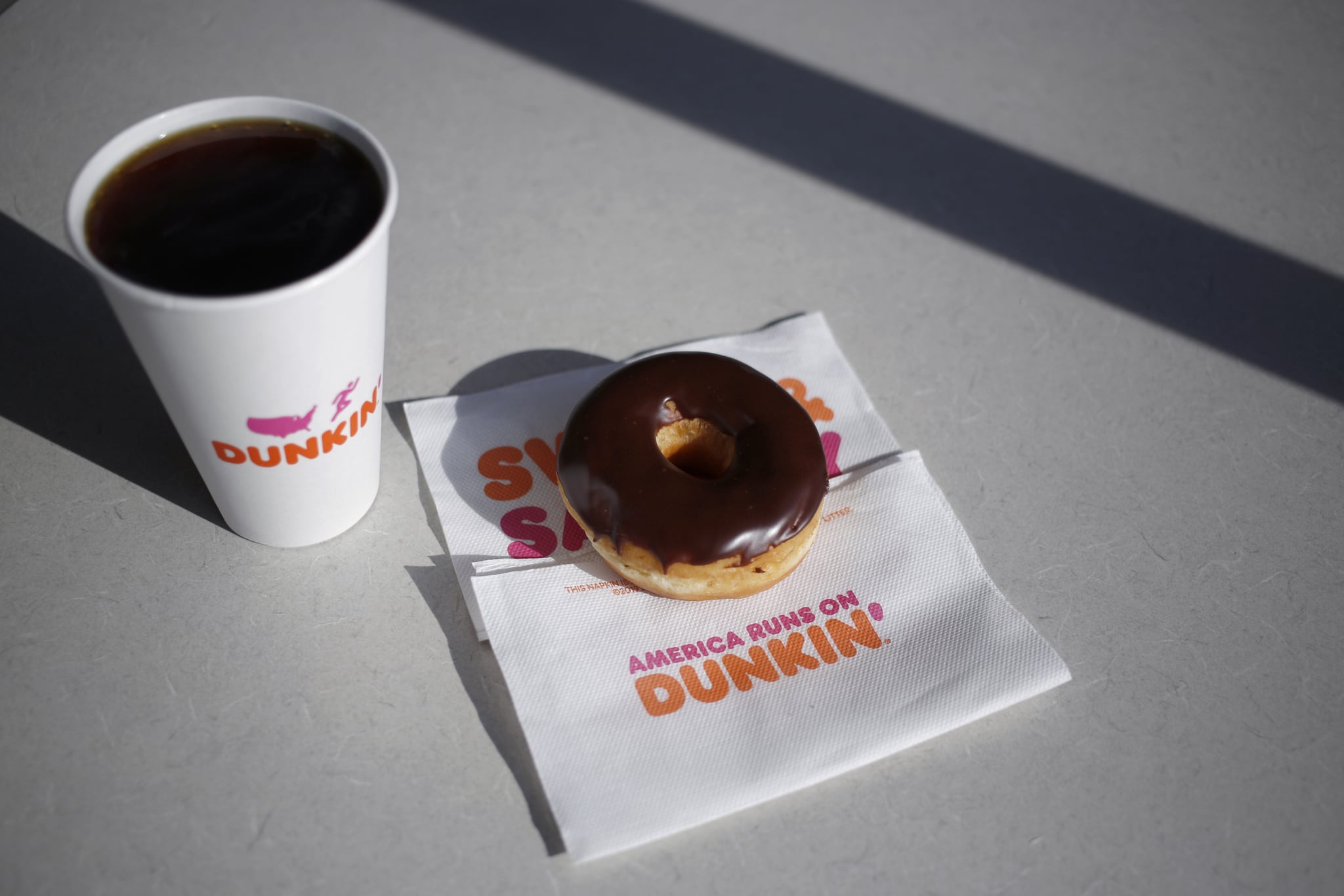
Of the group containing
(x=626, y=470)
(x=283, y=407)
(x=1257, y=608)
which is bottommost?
(x=1257, y=608)

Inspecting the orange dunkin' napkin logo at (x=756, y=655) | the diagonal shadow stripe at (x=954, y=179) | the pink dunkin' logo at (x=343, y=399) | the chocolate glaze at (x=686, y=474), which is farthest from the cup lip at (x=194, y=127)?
the diagonal shadow stripe at (x=954, y=179)

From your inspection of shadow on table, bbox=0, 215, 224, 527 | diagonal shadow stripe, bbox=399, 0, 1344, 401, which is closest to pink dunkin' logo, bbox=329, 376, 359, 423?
shadow on table, bbox=0, 215, 224, 527

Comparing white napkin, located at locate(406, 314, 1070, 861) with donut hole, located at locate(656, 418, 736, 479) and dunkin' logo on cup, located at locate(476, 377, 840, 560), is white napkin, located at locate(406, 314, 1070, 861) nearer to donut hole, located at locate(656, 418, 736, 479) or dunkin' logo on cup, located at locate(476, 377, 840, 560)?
dunkin' logo on cup, located at locate(476, 377, 840, 560)

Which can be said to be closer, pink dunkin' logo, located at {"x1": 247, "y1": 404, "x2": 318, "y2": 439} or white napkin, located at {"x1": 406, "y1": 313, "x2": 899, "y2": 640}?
pink dunkin' logo, located at {"x1": 247, "y1": 404, "x2": 318, "y2": 439}

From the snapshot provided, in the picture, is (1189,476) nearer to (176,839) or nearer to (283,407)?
(283,407)

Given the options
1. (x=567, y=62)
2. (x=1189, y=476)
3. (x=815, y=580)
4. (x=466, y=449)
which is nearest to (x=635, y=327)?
(x=466, y=449)

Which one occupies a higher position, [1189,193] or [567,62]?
[567,62]

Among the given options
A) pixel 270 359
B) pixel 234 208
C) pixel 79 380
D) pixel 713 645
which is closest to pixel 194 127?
pixel 234 208

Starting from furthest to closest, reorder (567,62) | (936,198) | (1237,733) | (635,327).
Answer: (567,62)
(936,198)
(635,327)
(1237,733)
